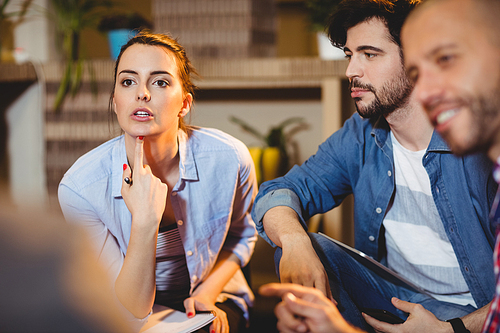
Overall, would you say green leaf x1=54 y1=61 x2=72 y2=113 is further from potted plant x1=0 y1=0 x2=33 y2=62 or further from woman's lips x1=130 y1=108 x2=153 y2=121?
woman's lips x1=130 y1=108 x2=153 y2=121

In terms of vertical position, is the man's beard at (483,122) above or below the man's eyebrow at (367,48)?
below

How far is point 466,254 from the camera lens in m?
0.99

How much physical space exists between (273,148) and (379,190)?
823mm

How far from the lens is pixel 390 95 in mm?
1063

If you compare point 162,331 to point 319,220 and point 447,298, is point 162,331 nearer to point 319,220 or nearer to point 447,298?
point 447,298

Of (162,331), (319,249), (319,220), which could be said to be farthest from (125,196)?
(319,220)

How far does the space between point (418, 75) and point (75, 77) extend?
1624mm

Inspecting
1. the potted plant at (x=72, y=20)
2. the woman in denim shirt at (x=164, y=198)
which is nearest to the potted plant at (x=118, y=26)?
the potted plant at (x=72, y=20)

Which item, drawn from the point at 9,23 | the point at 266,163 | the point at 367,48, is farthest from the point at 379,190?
the point at 9,23

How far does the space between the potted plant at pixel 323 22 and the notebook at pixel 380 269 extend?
0.97 meters

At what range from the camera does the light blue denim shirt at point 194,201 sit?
1.04m

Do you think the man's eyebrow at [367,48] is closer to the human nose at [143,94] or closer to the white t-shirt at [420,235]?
the white t-shirt at [420,235]

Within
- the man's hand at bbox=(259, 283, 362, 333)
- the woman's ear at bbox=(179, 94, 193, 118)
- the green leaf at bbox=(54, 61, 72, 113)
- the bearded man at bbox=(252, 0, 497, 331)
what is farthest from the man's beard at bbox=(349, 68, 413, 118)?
the green leaf at bbox=(54, 61, 72, 113)

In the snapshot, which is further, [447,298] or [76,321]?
[447,298]
